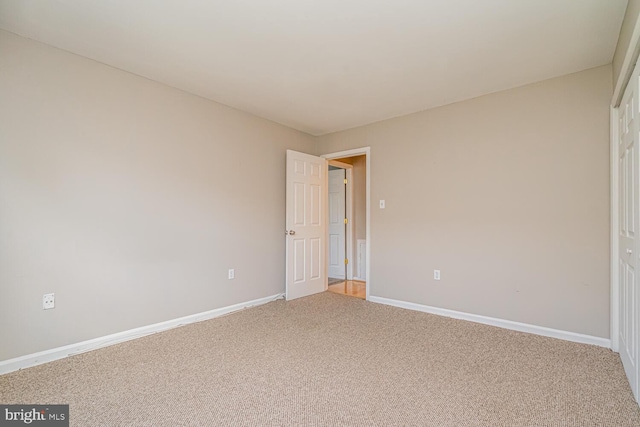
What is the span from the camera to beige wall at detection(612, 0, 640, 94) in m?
1.66

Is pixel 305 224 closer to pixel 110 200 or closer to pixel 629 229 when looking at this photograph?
pixel 110 200

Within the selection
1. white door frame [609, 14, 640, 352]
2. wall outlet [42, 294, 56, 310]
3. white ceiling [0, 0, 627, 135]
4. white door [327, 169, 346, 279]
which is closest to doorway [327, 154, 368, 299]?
white door [327, 169, 346, 279]

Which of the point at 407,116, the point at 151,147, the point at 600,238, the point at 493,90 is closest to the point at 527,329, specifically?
the point at 600,238

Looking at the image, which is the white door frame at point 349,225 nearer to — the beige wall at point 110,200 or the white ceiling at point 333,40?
the beige wall at point 110,200

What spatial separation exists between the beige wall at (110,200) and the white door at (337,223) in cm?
204

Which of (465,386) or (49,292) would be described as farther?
(49,292)

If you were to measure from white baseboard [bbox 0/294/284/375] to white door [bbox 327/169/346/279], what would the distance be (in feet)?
7.73

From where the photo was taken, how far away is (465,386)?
76.2 inches

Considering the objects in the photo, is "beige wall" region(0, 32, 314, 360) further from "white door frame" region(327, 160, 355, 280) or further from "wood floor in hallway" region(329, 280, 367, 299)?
"white door frame" region(327, 160, 355, 280)

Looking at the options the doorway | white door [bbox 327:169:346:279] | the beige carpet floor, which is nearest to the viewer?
the beige carpet floor

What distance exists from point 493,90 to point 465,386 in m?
2.74

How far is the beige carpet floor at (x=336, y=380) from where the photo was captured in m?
1.65

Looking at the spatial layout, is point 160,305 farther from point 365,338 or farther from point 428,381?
point 428,381

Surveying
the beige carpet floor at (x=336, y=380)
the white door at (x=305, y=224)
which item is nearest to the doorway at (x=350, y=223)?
the white door at (x=305, y=224)
